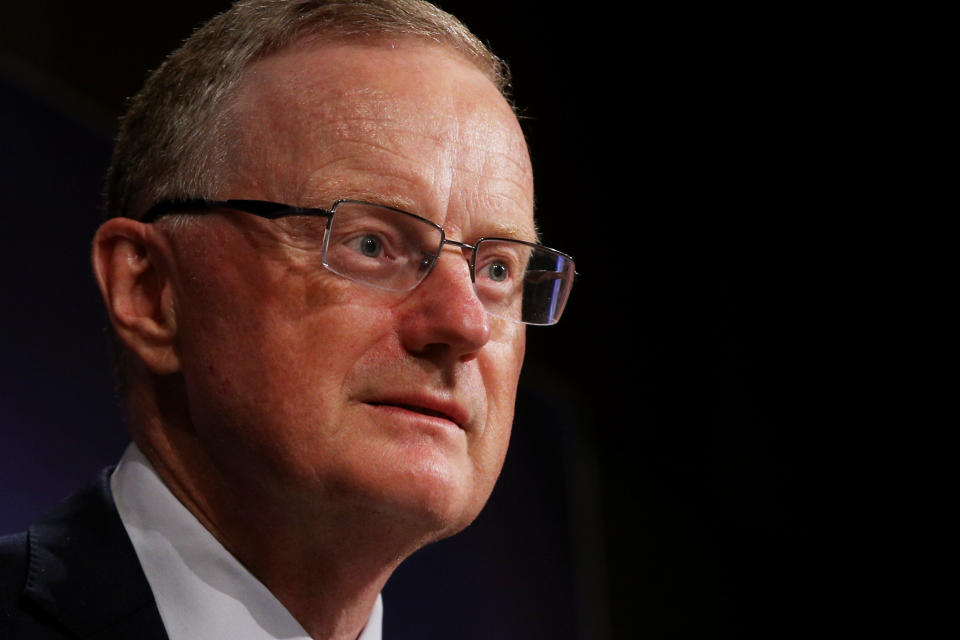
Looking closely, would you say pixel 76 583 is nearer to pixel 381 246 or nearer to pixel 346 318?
pixel 346 318

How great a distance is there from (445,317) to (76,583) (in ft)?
2.03

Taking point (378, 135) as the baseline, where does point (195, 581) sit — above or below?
below

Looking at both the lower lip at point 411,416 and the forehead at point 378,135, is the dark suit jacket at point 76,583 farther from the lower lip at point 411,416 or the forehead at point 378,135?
the forehead at point 378,135

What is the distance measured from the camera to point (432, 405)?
1388mm

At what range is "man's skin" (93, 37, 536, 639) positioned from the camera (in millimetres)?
1356

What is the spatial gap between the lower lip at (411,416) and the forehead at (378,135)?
11.1 inches

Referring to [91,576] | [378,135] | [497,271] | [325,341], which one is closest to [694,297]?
[497,271]

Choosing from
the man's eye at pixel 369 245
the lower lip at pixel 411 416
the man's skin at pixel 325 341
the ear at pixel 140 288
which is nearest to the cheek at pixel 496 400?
the man's skin at pixel 325 341

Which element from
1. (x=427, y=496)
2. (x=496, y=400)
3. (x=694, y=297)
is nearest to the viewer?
(x=427, y=496)

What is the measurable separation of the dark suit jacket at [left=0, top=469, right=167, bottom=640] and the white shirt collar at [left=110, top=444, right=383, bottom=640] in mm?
23

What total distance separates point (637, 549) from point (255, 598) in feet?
6.50

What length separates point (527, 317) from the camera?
167cm

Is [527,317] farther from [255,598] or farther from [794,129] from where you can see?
[794,129]

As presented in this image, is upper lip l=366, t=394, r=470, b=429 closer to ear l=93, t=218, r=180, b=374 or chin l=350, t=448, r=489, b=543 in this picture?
chin l=350, t=448, r=489, b=543
